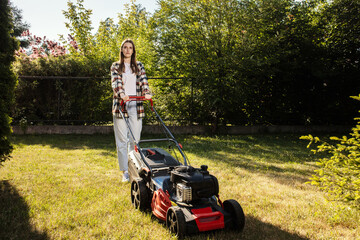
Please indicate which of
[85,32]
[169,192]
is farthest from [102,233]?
[85,32]

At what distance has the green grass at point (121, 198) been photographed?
8.89ft

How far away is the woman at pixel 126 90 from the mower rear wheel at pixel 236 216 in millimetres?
1969

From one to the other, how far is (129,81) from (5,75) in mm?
1675

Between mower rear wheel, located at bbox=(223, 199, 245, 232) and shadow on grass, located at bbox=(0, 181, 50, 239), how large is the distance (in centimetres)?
172

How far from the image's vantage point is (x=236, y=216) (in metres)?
2.64

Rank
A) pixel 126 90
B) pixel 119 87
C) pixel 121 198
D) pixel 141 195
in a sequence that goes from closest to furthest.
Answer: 1. pixel 141 195
2. pixel 121 198
3. pixel 119 87
4. pixel 126 90

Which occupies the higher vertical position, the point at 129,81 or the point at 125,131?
the point at 129,81

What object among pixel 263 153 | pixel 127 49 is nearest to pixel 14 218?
pixel 127 49

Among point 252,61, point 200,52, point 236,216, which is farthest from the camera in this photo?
point 200,52

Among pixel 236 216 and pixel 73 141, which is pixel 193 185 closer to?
pixel 236 216

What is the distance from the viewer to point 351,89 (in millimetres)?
9820

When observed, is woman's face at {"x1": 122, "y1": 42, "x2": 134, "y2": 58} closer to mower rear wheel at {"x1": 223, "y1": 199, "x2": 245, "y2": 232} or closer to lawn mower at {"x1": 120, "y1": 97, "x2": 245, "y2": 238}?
lawn mower at {"x1": 120, "y1": 97, "x2": 245, "y2": 238}

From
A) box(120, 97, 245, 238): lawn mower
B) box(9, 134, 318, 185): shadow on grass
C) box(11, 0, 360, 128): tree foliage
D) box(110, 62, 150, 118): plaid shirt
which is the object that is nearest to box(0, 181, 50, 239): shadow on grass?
box(120, 97, 245, 238): lawn mower

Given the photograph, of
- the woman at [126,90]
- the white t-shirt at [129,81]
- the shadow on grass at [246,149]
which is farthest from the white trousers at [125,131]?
the shadow on grass at [246,149]
